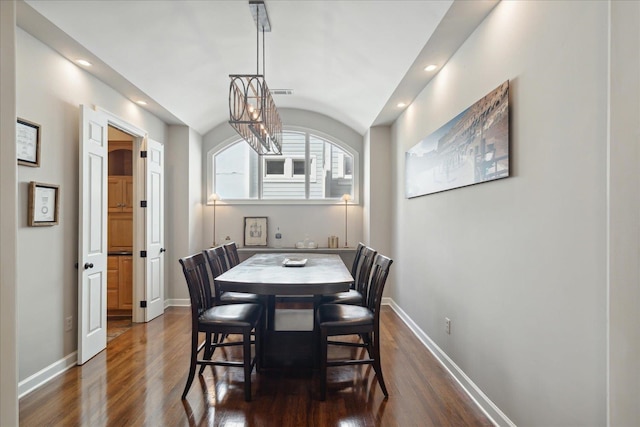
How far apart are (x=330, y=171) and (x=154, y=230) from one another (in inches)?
116

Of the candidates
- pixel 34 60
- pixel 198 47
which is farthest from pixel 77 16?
pixel 198 47

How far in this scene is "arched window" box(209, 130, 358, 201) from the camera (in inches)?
243

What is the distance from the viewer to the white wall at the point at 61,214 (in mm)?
2682

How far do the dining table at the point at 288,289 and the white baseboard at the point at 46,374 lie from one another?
1.48 m

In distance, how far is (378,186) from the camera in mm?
5449

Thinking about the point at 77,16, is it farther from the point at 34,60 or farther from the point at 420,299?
the point at 420,299

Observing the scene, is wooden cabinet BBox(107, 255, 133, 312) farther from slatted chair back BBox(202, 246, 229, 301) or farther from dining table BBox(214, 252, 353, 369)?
dining table BBox(214, 252, 353, 369)

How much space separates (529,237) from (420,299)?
6.85 ft

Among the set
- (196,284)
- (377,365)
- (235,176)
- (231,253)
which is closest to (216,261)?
(231,253)

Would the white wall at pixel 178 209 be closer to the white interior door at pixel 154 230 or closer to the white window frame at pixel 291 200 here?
the white interior door at pixel 154 230

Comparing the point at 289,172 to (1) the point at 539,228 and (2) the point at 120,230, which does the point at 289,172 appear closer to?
(2) the point at 120,230

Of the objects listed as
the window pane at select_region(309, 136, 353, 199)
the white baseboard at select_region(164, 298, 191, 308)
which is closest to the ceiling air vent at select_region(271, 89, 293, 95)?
the window pane at select_region(309, 136, 353, 199)

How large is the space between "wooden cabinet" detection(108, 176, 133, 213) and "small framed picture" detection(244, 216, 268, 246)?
5.79ft

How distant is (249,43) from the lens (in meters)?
3.67
